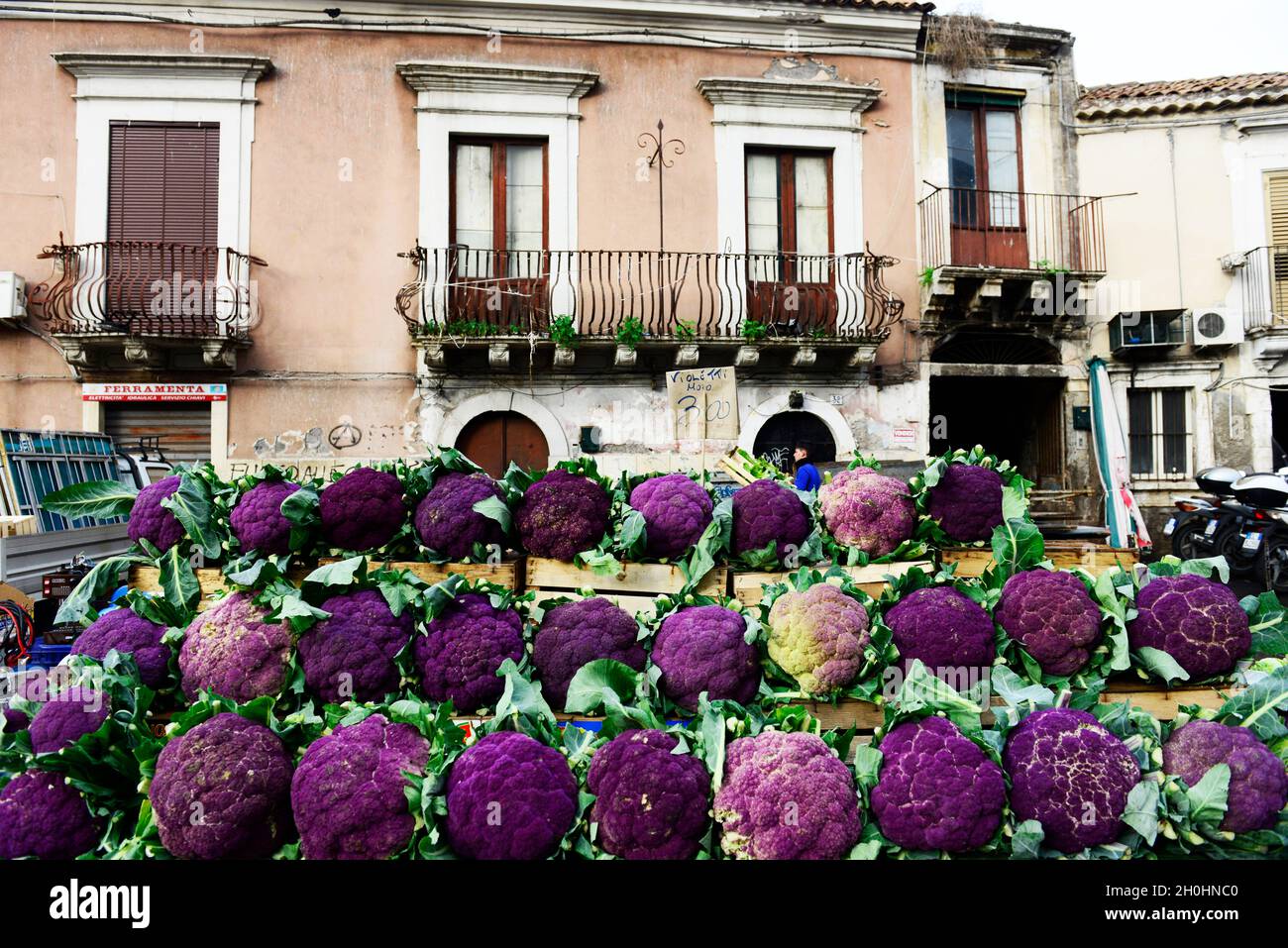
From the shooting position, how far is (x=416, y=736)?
70.1 inches

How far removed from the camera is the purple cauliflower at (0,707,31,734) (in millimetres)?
1880

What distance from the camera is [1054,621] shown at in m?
2.19

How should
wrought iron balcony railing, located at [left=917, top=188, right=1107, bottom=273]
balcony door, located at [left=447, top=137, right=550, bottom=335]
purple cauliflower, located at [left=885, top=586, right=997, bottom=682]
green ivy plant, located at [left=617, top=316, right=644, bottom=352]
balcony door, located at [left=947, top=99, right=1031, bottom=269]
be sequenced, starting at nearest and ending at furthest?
purple cauliflower, located at [left=885, top=586, right=997, bottom=682] < green ivy plant, located at [left=617, top=316, right=644, bottom=352] < balcony door, located at [left=447, top=137, right=550, bottom=335] < wrought iron balcony railing, located at [left=917, top=188, right=1107, bottom=273] < balcony door, located at [left=947, top=99, right=1031, bottom=269]

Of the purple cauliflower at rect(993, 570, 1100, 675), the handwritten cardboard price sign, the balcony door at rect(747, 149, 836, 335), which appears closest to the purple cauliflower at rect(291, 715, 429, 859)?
the purple cauliflower at rect(993, 570, 1100, 675)

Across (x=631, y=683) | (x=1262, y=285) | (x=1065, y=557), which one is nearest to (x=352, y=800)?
(x=631, y=683)

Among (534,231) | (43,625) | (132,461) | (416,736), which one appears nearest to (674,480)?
(416,736)

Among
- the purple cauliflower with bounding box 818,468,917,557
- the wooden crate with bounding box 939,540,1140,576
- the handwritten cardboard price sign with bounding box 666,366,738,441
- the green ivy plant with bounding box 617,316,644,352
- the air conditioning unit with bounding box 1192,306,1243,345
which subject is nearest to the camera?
the purple cauliflower with bounding box 818,468,917,557

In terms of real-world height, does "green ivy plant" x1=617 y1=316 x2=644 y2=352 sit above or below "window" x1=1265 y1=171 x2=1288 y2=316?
below

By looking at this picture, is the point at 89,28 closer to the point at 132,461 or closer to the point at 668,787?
the point at 132,461

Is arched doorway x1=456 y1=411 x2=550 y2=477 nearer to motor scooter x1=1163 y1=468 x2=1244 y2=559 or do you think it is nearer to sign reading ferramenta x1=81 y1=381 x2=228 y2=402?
sign reading ferramenta x1=81 y1=381 x2=228 y2=402

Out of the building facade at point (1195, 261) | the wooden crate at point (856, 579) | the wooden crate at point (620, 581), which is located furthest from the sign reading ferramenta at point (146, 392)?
the building facade at point (1195, 261)

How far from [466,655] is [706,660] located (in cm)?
66

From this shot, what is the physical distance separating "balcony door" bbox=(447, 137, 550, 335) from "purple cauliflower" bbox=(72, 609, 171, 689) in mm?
6966

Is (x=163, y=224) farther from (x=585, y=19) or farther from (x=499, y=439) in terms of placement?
(x=585, y=19)
